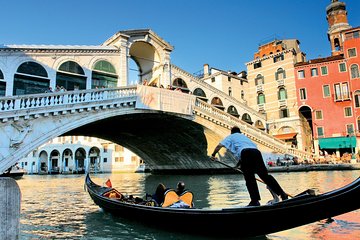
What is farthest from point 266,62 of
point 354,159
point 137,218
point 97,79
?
point 137,218

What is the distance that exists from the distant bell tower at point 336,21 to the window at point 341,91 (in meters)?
8.19

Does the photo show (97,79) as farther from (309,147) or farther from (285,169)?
(309,147)

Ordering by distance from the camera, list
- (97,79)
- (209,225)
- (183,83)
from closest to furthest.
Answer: (209,225), (97,79), (183,83)

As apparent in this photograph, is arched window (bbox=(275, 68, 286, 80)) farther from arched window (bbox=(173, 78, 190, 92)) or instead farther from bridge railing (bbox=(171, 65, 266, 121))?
arched window (bbox=(173, 78, 190, 92))

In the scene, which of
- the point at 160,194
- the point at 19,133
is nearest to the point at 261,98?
the point at 19,133

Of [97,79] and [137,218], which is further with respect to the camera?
[97,79]

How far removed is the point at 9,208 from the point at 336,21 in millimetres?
38175

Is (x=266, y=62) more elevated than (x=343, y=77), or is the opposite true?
(x=266, y=62)

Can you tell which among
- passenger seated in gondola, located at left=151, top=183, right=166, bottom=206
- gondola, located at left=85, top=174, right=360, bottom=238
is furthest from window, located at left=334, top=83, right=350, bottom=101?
gondola, located at left=85, top=174, right=360, bottom=238

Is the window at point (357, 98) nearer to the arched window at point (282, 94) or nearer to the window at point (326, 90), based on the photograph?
the window at point (326, 90)

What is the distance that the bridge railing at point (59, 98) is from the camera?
10.9 meters

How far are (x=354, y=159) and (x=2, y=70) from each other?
2110 centimetres

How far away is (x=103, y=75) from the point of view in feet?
57.3

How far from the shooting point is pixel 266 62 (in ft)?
94.6
